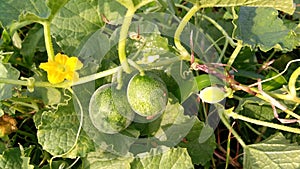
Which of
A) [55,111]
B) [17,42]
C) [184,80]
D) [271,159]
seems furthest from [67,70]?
[271,159]

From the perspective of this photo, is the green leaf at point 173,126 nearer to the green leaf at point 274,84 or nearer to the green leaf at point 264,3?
the green leaf at point 274,84

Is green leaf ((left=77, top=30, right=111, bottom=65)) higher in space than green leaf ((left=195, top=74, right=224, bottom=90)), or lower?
higher

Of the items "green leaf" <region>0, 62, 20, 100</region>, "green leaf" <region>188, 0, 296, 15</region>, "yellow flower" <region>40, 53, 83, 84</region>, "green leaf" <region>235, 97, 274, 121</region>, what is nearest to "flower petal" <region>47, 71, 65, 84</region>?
"yellow flower" <region>40, 53, 83, 84</region>

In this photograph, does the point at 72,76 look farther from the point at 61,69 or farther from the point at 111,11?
the point at 111,11

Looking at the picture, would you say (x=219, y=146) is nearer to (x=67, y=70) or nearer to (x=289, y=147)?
(x=289, y=147)

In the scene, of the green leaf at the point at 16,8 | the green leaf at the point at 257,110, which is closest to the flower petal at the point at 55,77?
the green leaf at the point at 16,8

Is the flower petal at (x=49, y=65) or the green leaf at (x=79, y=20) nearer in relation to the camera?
the flower petal at (x=49, y=65)

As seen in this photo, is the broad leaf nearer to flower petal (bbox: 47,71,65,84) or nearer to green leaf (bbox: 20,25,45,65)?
flower petal (bbox: 47,71,65,84)

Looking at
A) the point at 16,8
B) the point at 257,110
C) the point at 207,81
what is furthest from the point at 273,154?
the point at 16,8
